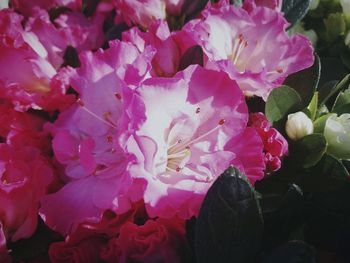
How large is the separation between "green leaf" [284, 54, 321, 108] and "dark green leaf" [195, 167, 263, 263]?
0.72 ft

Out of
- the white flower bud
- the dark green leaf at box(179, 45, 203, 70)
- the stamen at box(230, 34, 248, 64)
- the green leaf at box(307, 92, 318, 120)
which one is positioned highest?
the dark green leaf at box(179, 45, 203, 70)

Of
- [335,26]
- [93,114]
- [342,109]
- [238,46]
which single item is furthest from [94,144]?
[335,26]

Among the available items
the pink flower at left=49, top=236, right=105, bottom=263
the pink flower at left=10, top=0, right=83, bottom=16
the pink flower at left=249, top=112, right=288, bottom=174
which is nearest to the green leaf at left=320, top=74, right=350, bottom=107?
the pink flower at left=249, top=112, right=288, bottom=174

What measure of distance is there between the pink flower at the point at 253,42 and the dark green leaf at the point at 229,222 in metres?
0.17

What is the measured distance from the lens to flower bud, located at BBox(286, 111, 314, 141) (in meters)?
0.74

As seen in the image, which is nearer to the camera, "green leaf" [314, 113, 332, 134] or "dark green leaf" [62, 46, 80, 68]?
"green leaf" [314, 113, 332, 134]

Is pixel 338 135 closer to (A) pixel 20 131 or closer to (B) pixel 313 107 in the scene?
(B) pixel 313 107

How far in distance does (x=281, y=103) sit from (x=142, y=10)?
0.90 feet

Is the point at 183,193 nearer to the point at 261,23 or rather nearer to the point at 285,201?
the point at 285,201

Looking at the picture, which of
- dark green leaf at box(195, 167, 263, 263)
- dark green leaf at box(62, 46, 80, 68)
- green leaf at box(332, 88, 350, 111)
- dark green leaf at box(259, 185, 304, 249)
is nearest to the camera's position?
dark green leaf at box(195, 167, 263, 263)

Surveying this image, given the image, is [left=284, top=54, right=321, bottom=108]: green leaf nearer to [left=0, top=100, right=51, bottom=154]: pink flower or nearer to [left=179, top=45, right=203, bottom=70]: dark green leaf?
[left=179, top=45, right=203, bottom=70]: dark green leaf

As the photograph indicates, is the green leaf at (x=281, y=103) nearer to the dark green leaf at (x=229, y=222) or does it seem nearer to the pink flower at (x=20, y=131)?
the dark green leaf at (x=229, y=222)

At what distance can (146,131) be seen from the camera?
2.14 feet

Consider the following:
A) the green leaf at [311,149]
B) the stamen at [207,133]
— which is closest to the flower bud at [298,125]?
the green leaf at [311,149]
